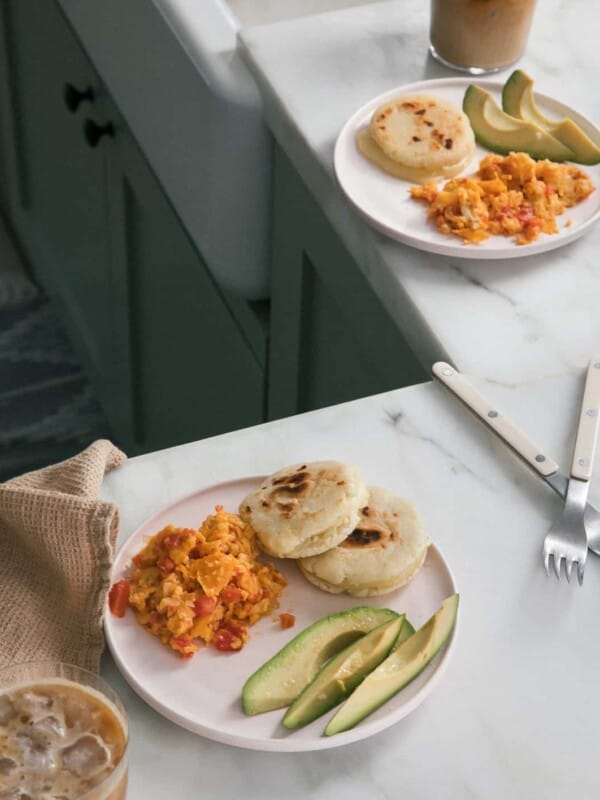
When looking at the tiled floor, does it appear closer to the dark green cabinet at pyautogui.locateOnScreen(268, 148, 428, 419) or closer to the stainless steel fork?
the dark green cabinet at pyautogui.locateOnScreen(268, 148, 428, 419)

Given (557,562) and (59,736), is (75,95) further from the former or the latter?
(59,736)

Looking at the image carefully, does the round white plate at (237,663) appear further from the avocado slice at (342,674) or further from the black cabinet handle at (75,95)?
the black cabinet handle at (75,95)

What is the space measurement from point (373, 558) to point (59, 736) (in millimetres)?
280

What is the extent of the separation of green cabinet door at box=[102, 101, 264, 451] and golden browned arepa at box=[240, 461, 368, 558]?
76 centimetres

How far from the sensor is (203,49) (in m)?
1.55

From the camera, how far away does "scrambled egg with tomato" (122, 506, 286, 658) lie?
91 cm

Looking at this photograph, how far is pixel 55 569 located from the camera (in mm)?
977

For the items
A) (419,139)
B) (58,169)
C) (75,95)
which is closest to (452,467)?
(419,139)

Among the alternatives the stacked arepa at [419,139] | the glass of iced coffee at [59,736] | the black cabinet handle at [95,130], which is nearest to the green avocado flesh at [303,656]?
the glass of iced coffee at [59,736]

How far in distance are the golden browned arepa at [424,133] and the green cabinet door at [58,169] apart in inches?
31.0

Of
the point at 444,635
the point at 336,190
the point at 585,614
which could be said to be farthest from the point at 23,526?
the point at 336,190

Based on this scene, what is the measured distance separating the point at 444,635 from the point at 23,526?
0.34 metres

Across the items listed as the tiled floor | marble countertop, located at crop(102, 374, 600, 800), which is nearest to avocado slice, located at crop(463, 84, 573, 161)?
marble countertop, located at crop(102, 374, 600, 800)

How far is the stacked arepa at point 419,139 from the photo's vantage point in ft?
4.34
